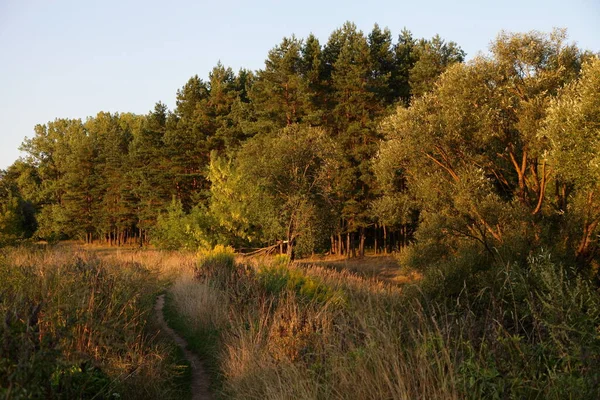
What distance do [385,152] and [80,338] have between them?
16994 millimetres

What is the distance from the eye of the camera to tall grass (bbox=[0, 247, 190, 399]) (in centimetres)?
350

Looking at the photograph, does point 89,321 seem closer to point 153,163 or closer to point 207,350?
point 207,350

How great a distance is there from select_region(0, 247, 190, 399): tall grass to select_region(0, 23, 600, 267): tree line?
504 inches

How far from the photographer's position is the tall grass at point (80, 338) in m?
3.50

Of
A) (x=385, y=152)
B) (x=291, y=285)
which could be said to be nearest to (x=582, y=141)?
(x=385, y=152)

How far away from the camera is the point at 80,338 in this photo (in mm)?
6621

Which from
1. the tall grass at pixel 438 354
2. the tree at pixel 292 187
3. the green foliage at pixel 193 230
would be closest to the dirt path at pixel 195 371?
the tall grass at pixel 438 354

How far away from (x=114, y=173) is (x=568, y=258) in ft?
179

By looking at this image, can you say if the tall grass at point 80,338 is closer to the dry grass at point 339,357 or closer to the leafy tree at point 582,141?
the dry grass at point 339,357

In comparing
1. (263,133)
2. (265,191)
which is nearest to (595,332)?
(265,191)

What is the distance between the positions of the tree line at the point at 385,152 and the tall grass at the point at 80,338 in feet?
42.0

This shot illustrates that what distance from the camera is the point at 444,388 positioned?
374 centimetres

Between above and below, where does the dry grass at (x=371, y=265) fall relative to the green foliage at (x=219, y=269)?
below

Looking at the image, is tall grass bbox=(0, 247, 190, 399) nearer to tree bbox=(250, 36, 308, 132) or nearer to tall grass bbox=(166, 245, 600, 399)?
tall grass bbox=(166, 245, 600, 399)
